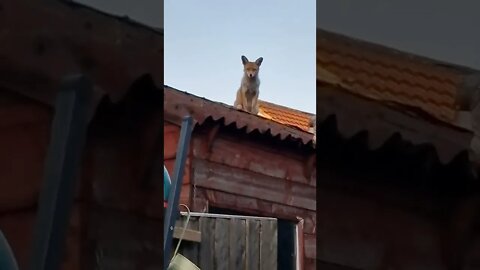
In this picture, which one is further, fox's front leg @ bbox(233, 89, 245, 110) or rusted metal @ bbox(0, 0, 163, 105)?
fox's front leg @ bbox(233, 89, 245, 110)

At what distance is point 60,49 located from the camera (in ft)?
3.68

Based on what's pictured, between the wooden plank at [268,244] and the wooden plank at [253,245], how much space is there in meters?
0.01

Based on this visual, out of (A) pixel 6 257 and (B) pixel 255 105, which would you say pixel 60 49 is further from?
(B) pixel 255 105

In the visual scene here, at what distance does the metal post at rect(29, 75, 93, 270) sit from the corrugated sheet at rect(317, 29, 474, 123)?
0.39 metres

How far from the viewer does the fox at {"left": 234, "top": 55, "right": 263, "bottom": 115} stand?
3029 mm

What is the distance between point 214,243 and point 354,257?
805mm

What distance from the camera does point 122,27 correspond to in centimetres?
119

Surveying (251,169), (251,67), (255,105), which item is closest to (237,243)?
(251,169)

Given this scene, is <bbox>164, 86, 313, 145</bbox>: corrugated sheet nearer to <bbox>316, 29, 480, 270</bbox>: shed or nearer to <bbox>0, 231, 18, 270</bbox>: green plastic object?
<bbox>316, 29, 480, 270</bbox>: shed

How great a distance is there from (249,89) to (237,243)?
1.36 meters

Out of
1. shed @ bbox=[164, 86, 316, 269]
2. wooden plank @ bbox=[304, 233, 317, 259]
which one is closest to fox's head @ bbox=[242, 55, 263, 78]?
shed @ bbox=[164, 86, 316, 269]

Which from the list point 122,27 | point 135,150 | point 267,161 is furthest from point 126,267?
point 267,161

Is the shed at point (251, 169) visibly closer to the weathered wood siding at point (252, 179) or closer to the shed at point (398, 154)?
the weathered wood siding at point (252, 179)

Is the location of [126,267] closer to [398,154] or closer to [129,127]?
[129,127]
